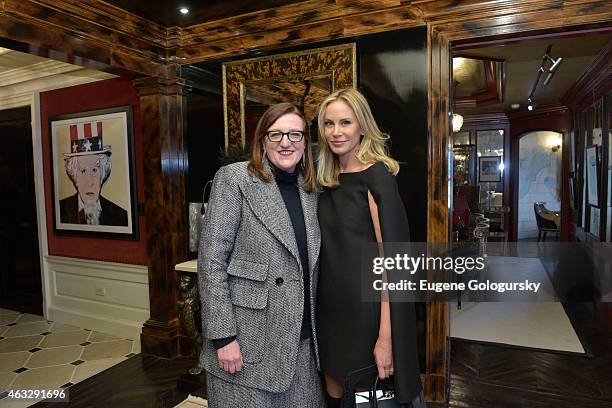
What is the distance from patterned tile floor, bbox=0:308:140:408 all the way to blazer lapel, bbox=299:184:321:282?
103 inches

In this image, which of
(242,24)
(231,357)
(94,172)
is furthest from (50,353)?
(242,24)

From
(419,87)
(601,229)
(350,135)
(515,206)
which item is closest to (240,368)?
(350,135)

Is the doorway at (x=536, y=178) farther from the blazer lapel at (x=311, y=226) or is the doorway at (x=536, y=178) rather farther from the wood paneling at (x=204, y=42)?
the blazer lapel at (x=311, y=226)

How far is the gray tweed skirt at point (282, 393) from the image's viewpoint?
1.61 metres

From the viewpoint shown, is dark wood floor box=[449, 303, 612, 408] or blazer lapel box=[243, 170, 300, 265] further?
dark wood floor box=[449, 303, 612, 408]

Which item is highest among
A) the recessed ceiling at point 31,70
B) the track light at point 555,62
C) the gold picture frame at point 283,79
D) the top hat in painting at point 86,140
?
the track light at point 555,62

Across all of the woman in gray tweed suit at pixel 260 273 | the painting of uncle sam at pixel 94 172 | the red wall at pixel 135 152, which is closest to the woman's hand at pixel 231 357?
the woman in gray tweed suit at pixel 260 273

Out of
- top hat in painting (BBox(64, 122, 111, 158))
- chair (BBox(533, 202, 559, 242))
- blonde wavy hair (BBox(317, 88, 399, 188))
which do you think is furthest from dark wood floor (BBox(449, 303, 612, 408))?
chair (BBox(533, 202, 559, 242))

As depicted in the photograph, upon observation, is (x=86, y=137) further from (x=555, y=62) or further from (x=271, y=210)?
(x=555, y=62)

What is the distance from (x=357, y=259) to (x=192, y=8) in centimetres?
234

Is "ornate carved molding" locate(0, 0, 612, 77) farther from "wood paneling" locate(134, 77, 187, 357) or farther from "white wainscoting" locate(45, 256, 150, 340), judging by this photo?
"white wainscoting" locate(45, 256, 150, 340)

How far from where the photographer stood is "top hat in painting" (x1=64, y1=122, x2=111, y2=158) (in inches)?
162

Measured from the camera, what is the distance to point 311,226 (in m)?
1.64

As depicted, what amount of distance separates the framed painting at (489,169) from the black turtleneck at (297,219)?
9254 millimetres
